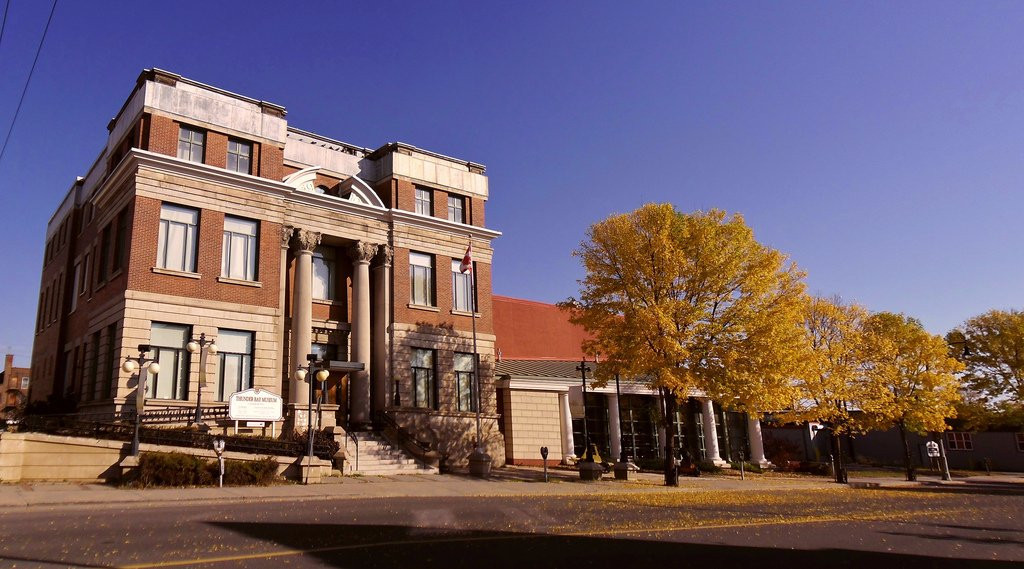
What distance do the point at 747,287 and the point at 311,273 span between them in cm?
1854

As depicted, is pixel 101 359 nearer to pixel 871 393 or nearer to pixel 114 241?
pixel 114 241

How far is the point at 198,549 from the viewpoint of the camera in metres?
9.38

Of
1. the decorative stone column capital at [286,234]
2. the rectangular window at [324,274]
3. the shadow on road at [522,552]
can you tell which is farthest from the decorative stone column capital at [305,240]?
the shadow on road at [522,552]

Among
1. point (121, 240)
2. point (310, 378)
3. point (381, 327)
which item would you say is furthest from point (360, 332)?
point (121, 240)

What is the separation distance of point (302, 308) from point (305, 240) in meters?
3.11

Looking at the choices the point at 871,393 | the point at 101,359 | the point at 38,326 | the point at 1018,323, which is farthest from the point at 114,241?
the point at 1018,323

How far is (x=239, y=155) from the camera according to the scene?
29.2 metres

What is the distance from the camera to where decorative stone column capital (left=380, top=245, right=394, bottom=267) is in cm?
3238

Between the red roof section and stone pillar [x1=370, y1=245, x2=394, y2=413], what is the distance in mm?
11076

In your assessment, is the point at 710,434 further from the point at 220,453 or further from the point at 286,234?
the point at 220,453

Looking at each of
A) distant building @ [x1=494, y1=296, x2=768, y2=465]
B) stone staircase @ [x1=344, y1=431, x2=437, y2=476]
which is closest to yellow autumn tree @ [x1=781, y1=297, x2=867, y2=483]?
distant building @ [x1=494, y1=296, x2=768, y2=465]

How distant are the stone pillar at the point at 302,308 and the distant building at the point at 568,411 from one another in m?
11.3

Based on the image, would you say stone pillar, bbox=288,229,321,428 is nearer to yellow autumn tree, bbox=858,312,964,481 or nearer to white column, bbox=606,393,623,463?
white column, bbox=606,393,623,463

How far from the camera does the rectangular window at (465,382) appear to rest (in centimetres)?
3352
